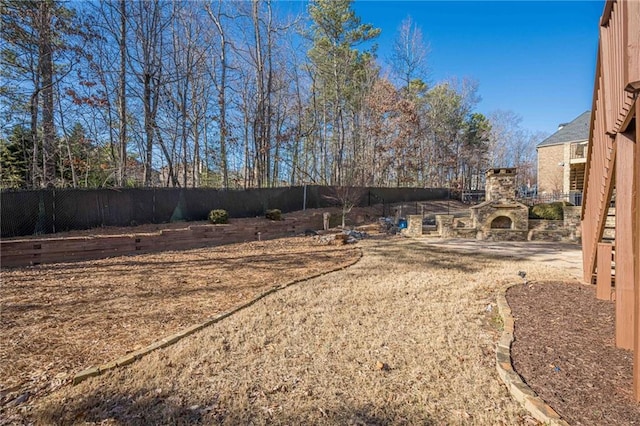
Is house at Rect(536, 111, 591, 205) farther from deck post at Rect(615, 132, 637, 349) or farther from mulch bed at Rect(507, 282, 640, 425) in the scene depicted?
deck post at Rect(615, 132, 637, 349)

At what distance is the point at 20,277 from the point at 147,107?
23.4 ft

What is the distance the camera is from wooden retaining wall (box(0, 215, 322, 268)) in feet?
17.6

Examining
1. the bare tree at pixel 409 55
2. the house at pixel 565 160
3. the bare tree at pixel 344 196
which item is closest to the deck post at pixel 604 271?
the bare tree at pixel 344 196

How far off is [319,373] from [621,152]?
10.1 ft

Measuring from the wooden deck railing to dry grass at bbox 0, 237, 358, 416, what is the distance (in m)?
3.73

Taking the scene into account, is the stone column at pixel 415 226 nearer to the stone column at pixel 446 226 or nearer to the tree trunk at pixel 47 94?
the stone column at pixel 446 226

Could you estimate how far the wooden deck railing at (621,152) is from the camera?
6.10 ft

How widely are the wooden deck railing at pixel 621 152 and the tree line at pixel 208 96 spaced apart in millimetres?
10205

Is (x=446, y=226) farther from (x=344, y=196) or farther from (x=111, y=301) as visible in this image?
(x=111, y=301)

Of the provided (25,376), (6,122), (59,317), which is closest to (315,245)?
(59,317)

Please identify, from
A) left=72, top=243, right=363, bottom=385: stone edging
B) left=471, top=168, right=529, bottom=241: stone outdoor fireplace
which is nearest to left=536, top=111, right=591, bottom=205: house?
left=471, top=168, right=529, bottom=241: stone outdoor fireplace

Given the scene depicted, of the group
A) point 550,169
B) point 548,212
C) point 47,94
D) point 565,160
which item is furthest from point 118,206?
point 550,169

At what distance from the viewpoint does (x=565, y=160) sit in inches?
730

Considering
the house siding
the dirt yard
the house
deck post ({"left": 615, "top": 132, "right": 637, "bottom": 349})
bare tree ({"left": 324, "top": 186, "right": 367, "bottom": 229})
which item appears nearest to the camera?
the dirt yard
